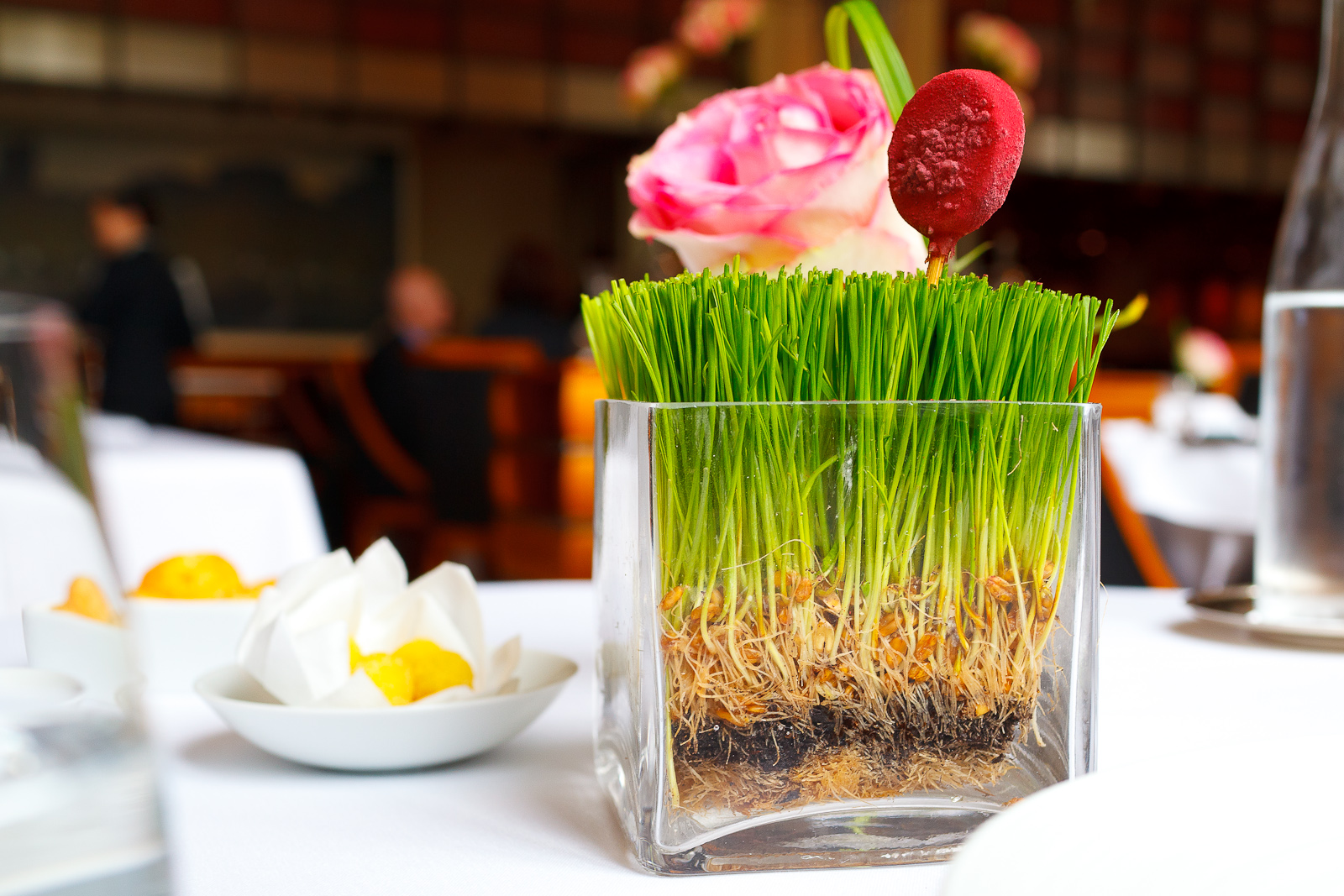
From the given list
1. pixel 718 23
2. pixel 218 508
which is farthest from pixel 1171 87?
pixel 218 508

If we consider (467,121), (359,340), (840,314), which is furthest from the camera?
(359,340)

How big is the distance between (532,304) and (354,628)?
13.2 ft

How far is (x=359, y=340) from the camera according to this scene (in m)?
7.34

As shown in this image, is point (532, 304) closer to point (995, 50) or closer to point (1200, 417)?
point (995, 50)

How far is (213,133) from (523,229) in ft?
6.13

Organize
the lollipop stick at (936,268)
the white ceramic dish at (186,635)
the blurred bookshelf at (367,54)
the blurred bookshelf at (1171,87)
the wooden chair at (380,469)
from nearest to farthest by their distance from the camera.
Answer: the lollipop stick at (936,268) → the white ceramic dish at (186,635) → the wooden chair at (380,469) → the blurred bookshelf at (367,54) → the blurred bookshelf at (1171,87)

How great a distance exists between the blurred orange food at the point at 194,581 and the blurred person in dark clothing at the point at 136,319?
4247mm

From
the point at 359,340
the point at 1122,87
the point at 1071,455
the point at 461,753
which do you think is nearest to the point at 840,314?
the point at 1071,455

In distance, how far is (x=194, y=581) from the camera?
1.95ft

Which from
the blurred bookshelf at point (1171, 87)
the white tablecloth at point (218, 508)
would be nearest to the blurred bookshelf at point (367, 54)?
the blurred bookshelf at point (1171, 87)

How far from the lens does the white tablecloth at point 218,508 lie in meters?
1.50

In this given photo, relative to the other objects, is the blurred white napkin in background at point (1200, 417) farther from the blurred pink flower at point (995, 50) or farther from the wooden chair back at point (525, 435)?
the wooden chair back at point (525, 435)

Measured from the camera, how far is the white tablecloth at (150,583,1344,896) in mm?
335

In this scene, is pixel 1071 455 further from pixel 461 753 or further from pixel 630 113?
pixel 630 113
